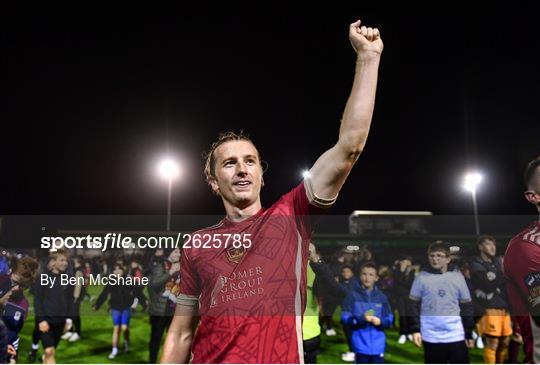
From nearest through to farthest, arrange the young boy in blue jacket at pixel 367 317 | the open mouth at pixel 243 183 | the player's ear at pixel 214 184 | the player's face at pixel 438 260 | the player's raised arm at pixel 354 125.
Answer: the player's raised arm at pixel 354 125, the open mouth at pixel 243 183, the player's ear at pixel 214 184, the player's face at pixel 438 260, the young boy in blue jacket at pixel 367 317

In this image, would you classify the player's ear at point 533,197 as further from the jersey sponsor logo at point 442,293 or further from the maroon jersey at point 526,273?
the jersey sponsor logo at point 442,293

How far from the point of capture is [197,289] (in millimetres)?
3141

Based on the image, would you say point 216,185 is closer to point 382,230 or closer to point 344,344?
point 344,344

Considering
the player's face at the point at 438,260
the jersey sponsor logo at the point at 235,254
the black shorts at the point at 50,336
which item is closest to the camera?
the jersey sponsor logo at the point at 235,254

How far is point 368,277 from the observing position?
8.74 meters

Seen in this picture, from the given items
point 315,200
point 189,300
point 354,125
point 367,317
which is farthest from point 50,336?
point 354,125

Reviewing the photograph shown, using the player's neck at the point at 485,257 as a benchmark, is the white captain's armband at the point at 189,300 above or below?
below

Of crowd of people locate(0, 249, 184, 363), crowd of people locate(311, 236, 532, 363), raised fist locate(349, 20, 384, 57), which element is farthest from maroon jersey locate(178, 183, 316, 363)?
crowd of people locate(311, 236, 532, 363)

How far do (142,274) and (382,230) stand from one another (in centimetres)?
2370

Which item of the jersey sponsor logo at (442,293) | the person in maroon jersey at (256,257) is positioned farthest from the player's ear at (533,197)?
the jersey sponsor logo at (442,293)

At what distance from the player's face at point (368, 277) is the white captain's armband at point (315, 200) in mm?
6391

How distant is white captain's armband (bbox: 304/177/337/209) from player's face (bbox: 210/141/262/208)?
0.45m

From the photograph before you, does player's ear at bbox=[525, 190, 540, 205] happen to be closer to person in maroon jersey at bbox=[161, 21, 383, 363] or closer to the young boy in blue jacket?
person in maroon jersey at bbox=[161, 21, 383, 363]

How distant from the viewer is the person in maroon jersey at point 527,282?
4035mm
